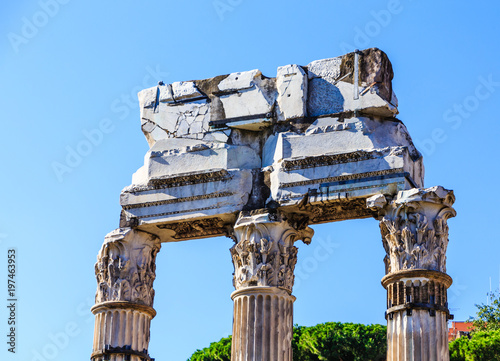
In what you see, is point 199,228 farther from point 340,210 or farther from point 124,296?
point 340,210

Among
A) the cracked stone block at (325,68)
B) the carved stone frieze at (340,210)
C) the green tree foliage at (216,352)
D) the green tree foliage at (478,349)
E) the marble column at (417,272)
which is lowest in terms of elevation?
the marble column at (417,272)

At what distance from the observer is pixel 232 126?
19.6 meters

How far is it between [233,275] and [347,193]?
2.48m

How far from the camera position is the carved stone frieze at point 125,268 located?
1953 cm

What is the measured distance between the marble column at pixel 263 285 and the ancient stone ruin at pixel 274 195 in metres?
0.02

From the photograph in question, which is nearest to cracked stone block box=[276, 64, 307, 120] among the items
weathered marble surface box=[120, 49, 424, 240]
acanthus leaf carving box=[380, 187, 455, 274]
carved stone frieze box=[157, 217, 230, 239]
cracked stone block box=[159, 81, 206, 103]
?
weathered marble surface box=[120, 49, 424, 240]

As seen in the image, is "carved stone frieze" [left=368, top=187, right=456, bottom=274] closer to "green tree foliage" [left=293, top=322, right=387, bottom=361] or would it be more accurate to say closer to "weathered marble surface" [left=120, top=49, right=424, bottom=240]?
"weathered marble surface" [left=120, top=49, right=424, bottom=240]

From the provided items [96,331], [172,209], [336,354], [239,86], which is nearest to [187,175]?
[172,209]

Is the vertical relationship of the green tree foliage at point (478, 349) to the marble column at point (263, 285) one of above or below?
above

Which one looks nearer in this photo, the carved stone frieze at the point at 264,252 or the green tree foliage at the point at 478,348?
the carved stone frieze at the point at 264,252

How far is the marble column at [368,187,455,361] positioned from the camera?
54.9ft

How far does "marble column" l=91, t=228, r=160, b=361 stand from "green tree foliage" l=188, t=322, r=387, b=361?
50.9 feet

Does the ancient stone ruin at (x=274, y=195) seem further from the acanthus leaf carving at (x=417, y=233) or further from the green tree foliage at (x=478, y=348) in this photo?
the green tree foliage at (x=478, y=348)

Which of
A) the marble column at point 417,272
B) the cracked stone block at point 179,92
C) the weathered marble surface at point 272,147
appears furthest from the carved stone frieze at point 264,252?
the cracked stone block at point 179,92
